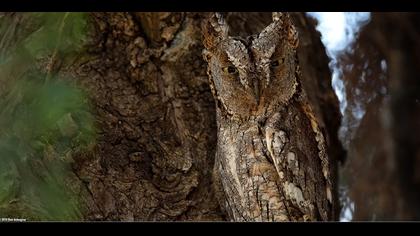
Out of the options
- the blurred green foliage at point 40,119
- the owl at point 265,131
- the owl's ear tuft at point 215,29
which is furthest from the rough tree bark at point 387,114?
the blurred green foliage at point 40,119

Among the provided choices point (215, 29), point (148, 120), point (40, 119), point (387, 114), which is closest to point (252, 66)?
point (215, 29)

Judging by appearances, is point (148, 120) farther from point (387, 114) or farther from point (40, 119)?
point (387, 114)

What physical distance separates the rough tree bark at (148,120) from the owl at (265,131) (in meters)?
0.12

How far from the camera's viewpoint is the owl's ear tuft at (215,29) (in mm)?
2561

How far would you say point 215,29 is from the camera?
2.56m

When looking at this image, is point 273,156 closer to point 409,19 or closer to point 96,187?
point 96,187

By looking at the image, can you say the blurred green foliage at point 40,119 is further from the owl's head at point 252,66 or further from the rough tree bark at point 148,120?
the owl's head at point 252,66

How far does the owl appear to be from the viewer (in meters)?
2.50

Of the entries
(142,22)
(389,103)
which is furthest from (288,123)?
(389,103)

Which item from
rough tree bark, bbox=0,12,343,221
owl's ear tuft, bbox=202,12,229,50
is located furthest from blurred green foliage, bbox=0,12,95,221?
owl's ear tuft, bbox=202,12,229,50

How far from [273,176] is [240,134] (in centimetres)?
21

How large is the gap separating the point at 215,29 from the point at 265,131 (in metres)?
0.42

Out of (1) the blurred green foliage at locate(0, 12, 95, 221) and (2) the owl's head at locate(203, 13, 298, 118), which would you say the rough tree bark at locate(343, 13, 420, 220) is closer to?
(2) the owl's head at locate(203, 13, 298, 118)
